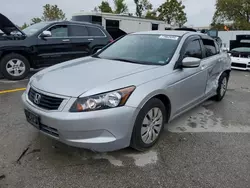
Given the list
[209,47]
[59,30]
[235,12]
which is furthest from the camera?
[235,12]

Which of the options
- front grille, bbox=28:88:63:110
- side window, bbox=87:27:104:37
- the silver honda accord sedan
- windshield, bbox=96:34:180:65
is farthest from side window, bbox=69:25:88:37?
front grille, bbox=28:88:63:110

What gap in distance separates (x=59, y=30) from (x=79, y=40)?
665mm

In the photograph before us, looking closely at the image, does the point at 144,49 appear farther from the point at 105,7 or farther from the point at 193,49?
the point at 105,7

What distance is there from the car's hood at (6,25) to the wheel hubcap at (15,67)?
0.79 meters

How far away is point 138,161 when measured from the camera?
2828 millimetres

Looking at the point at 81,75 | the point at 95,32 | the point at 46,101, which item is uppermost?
the point at 95,32

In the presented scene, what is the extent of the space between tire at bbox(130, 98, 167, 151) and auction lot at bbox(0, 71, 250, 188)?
131mm

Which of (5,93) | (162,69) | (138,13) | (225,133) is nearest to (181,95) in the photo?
(162,69)

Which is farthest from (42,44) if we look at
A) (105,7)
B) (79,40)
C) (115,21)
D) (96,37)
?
(105,7)

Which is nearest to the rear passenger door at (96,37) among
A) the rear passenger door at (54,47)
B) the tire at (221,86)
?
the rear passenger door at (54,47)

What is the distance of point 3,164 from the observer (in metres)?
2.69

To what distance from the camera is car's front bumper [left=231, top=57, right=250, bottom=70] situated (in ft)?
30.8

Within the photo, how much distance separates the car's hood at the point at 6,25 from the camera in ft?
19.5

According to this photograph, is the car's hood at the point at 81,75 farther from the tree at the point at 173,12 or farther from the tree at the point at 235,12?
the tree at the point at 173,12
